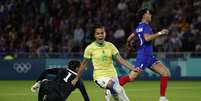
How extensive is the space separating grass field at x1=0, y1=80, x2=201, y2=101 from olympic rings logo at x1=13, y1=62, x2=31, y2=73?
4.95ft

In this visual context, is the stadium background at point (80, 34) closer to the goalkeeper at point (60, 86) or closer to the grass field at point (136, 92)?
the grass field at point (136, 92)

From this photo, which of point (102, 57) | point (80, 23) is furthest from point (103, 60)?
point (80, 23)

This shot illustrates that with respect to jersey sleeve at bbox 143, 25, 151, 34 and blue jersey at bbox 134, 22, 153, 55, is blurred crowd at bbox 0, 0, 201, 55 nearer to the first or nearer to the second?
blue jersey at bbox 134, 22, 153, 55

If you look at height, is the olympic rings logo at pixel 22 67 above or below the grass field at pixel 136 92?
above

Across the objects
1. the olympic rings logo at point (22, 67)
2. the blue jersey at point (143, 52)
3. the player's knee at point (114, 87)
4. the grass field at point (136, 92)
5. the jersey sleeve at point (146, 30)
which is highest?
the jersey sleeve at point (146, 30)

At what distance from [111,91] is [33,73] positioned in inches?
581

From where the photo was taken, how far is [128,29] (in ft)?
98.3

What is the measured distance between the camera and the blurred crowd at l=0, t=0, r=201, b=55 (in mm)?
28031

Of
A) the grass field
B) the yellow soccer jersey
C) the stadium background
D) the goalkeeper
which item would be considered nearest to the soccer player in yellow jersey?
the yellow soccer jersey

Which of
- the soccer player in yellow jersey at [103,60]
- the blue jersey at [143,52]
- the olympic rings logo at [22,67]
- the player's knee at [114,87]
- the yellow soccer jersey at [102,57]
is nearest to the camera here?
the player's knee at [114,87]

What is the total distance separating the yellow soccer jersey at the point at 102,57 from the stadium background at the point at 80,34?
32.9ft

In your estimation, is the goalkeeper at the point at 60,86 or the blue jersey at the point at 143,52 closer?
the goalkeeper at the point at 60,86

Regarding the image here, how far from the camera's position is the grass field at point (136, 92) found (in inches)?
728

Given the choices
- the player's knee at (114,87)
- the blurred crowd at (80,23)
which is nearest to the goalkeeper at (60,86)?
the player's knee at (114,87)
